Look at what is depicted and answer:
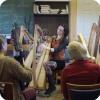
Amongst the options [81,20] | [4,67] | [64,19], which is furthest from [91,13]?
[4,67]

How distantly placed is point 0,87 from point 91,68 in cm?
79

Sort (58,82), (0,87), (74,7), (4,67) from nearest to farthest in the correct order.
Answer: (0,87), (4,67), (58,82), (74,7)

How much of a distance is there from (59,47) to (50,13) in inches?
65.1

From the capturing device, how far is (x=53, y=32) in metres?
4.68

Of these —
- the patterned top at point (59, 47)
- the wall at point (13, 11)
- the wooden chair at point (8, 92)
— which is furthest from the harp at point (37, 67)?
the wall at point (13, 11)

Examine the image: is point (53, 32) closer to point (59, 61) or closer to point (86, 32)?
point (86, 32)

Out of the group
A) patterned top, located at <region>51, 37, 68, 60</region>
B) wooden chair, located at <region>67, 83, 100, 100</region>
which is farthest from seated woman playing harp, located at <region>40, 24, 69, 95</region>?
wooden chair, located at <region>67, 83, 100, 100</region>

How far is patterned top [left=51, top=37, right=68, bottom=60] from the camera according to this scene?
3.07 m

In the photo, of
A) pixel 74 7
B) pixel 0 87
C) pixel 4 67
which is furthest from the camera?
pixel 74 7

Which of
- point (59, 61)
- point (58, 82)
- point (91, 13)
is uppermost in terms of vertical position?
point (91, 13)

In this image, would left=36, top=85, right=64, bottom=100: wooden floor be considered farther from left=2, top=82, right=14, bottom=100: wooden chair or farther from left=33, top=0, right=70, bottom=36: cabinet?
left=33, top=0, right=70, bottom=36: cabinet

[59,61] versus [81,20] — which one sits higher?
[81,20]

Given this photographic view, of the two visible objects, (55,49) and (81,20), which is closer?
(55,49)

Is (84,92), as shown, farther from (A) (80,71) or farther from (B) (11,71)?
(B) (11,71)
